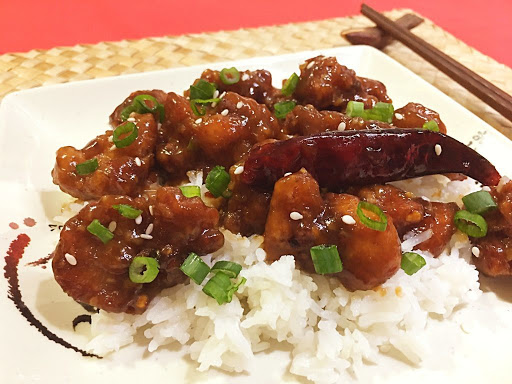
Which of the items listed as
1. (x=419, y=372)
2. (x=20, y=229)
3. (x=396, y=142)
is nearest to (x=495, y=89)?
(x=396, y=142)

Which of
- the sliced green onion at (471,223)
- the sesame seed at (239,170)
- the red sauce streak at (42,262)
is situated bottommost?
the red sauce streak at (42,262)

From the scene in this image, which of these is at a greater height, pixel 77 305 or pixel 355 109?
pixel 355 109

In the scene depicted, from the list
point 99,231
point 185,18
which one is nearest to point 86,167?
point 99,231

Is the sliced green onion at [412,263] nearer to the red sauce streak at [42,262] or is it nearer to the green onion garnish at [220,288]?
the green onion garnish at [220,288]

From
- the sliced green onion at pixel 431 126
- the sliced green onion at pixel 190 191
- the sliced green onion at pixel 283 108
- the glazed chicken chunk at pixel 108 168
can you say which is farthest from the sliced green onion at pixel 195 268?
the sliced green onion at pixel 431 126

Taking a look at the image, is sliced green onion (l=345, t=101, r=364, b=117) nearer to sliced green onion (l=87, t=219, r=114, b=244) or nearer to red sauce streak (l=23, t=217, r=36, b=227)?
sliced green onion (l=87, t=219, r=114, b=244)

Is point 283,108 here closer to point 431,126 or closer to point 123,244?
point 431,126
